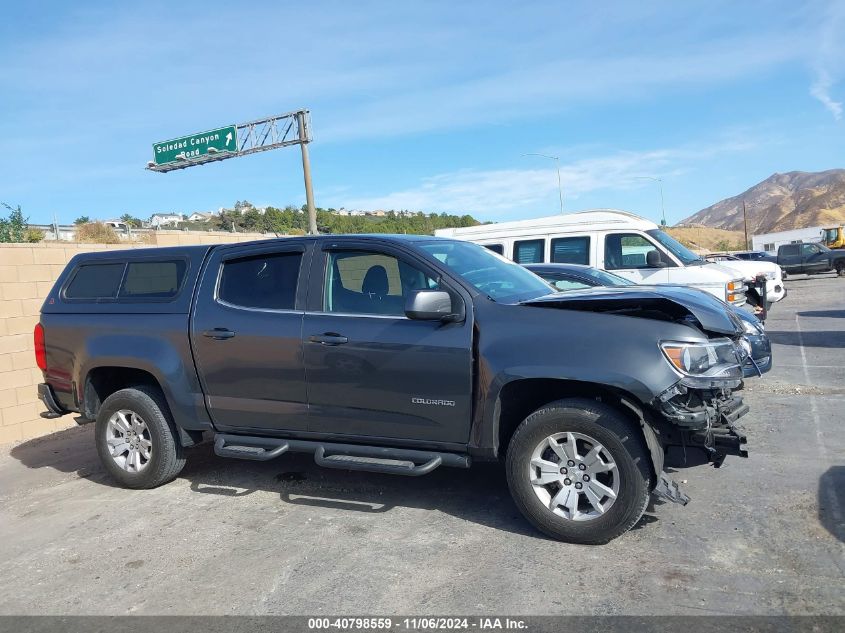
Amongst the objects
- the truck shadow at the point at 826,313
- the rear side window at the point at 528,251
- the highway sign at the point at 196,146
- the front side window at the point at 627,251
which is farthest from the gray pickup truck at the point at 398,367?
the highway sign at the point at 196,146

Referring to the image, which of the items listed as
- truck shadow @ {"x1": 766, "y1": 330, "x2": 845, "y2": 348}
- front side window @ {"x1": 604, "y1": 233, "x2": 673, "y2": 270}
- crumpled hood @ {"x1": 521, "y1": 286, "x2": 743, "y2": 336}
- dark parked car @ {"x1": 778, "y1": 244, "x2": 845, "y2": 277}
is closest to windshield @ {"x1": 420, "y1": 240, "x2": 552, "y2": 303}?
crumpled hood @ {"x1": 521, "y1": 286, "x2": 743, "y2": 336}

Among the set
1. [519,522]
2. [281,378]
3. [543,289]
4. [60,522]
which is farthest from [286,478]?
[543,289]

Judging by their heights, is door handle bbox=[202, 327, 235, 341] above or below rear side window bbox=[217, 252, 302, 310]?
below

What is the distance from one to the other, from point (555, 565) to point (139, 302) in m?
3.94

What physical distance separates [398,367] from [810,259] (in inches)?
1324

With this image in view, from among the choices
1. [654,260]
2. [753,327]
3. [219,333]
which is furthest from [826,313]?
[219,333]

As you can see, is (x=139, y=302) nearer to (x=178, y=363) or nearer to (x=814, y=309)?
(x=178, y=363)

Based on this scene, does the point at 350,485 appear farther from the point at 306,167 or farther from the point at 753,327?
the point at 306,167

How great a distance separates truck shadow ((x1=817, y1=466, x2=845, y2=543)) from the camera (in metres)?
4.29

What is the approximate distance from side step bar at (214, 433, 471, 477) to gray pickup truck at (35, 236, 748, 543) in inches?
0.6

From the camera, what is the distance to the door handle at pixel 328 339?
16.2 ft

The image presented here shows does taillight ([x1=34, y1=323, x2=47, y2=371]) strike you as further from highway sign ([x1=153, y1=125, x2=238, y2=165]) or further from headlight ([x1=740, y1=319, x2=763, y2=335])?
highway sign ([x1=153, y1=125, x2=238, y2=165])

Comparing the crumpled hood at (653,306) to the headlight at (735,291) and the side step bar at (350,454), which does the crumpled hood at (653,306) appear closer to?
the side step bar at (350,454)

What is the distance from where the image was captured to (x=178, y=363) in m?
5.62
